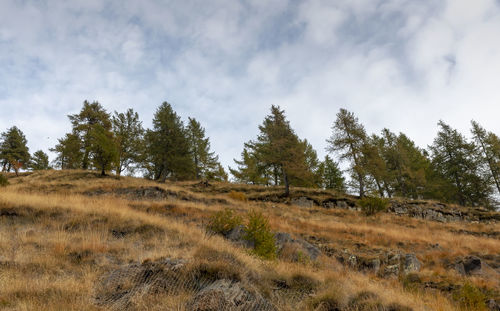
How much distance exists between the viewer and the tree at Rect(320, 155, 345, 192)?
35.4 metres

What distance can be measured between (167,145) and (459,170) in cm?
3680

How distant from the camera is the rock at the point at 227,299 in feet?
11.0

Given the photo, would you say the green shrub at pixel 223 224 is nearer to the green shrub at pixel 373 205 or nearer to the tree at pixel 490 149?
the green shrub at pixel 373 205

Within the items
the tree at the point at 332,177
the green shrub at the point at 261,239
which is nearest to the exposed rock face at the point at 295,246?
the green shrub at the point at 261,239

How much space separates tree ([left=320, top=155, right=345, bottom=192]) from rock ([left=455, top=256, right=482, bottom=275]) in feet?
86.6

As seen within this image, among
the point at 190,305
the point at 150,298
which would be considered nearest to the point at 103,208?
the point at 150,298

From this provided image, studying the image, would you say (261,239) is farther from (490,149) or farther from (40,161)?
(40,161)

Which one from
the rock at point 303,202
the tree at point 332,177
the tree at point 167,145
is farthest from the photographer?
the tree at point 332,177

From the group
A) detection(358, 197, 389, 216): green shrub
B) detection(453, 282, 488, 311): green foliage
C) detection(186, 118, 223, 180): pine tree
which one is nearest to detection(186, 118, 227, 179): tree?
detection(186, 118, 223, 180): pine tree

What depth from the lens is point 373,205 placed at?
2048 centimetres

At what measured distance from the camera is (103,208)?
8898 millimetres

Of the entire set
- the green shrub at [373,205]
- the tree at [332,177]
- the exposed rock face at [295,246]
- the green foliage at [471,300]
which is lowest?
the green foliage at [471,300]

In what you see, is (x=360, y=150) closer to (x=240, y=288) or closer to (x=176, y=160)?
(x=176, y=160)

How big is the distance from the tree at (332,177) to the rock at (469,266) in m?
26.4
